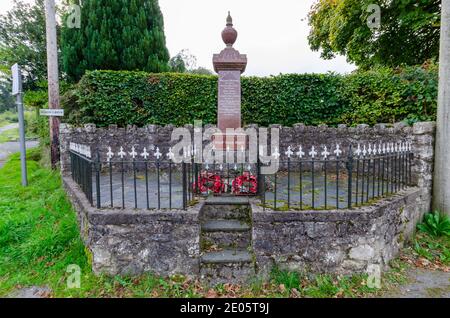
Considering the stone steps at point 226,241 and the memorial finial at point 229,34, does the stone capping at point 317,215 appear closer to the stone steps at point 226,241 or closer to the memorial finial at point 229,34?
the stone steps at point 226,241

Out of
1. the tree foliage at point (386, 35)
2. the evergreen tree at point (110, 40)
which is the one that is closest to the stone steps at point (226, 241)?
the evergreen tree at point (110, 40)

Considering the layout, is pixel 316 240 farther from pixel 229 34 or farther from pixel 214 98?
pixel 214 98

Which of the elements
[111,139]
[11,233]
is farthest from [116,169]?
Result: [11,233]

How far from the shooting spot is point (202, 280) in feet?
11.4

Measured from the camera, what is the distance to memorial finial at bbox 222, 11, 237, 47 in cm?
582

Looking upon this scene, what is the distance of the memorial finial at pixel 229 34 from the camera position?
582 centimetres

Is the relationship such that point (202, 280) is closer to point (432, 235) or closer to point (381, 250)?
point (381, 250)

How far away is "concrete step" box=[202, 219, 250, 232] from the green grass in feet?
2.21

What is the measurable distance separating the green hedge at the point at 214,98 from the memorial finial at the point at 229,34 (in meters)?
2.44

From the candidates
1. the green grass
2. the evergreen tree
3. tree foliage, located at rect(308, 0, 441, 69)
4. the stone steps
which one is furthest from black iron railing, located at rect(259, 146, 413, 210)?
the evergreen tree

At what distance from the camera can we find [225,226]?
3.89 metres

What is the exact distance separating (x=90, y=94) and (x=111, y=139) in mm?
1629

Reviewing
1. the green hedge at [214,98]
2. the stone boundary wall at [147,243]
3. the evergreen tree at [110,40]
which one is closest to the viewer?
the stone boundary wall at [147,243]

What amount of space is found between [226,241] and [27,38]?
52.2 feet
